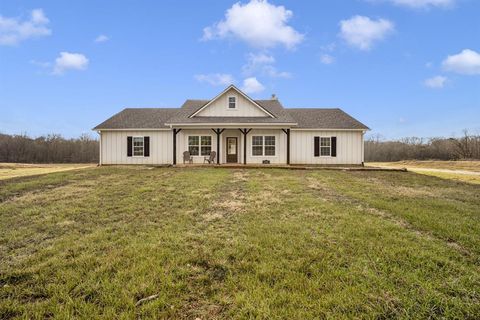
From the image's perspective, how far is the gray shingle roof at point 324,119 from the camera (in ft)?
58.0

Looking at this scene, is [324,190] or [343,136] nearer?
[324,190]

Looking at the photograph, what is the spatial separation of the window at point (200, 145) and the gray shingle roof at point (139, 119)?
2308 mm

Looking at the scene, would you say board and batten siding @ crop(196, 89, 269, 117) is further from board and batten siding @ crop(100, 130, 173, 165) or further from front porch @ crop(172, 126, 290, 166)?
board and batten siding @ crop(100, 130, 173, 165)

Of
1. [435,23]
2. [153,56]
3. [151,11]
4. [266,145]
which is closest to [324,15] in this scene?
[435,23]

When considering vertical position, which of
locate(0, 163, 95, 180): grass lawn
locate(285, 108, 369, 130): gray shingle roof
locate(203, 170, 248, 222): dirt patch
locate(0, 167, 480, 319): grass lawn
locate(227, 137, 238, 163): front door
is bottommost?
locate(0, 167, 480, 319): grass lawn

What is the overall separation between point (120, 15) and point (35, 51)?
14804 millimetres

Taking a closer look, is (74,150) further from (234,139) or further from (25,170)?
(234,139)

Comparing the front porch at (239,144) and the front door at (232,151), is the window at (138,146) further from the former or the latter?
the front door at (232,151)

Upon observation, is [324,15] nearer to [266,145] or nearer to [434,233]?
[266,145]

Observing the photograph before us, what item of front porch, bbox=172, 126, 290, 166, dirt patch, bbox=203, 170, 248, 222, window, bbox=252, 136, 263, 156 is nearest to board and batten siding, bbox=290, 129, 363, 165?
front porch, bbox=172, 126, 290, 166

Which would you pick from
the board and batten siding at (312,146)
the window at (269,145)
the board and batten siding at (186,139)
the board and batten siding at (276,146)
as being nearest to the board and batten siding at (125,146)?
the board and batten siding at (186,139)

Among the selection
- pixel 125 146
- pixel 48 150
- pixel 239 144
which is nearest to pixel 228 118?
pixel 239 144

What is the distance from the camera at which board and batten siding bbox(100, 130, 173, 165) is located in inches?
703

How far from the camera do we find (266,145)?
1719 centimetres
